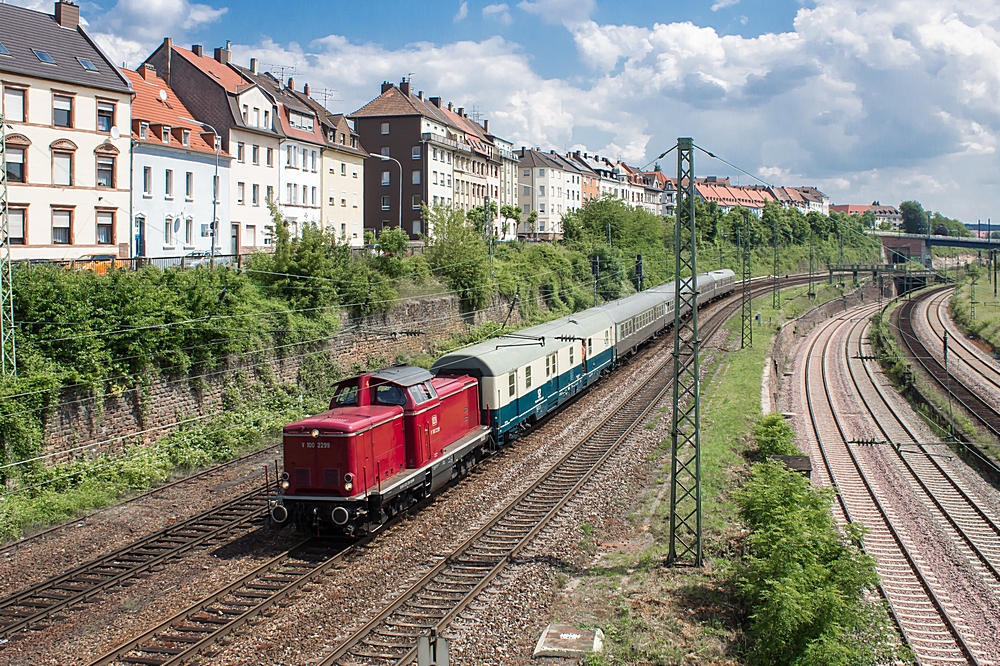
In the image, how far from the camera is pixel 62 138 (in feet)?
112

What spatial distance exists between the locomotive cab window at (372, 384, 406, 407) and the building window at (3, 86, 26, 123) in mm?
22844

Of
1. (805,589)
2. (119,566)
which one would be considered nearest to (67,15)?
(119,566)

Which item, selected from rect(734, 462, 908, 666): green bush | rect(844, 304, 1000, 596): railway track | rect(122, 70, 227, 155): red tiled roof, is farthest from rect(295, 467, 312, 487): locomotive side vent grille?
rect(122, 70, 227, 155): red tiled roof

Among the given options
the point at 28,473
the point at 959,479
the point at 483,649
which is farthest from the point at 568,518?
the point at 959,479

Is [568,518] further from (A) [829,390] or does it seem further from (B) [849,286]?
(B) [849,286]

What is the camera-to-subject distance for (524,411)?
85.9ft

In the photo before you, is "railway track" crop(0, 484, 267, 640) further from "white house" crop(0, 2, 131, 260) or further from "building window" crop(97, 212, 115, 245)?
"building window" crop(97, 212, 115, 245)

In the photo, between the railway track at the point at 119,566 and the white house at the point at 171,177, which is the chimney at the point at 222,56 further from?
the railway track at the point at 119,566

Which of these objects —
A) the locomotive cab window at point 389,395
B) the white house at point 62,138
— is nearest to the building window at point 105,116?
the white house at point 62,138

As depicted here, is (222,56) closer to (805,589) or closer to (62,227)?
(62,227)

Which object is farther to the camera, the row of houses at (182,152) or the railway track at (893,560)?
the row of houses at (182,152)

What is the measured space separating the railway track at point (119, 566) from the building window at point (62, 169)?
2061 cm

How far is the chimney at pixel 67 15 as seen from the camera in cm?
3684

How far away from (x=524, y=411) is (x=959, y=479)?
47.0 feet
